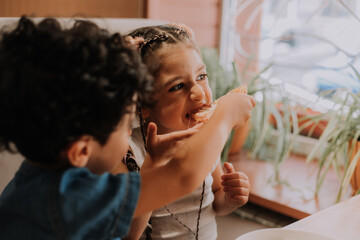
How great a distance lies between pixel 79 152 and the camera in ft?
2.72

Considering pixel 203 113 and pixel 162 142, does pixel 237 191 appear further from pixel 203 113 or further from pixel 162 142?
pixel 162 142

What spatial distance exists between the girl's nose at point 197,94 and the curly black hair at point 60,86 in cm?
39

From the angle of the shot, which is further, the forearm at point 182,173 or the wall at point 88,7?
the wall at point 88,7

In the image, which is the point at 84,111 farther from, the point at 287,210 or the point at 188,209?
the point at 287,210

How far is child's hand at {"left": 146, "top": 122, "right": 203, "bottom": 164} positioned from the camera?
97cm

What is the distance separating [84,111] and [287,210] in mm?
1748

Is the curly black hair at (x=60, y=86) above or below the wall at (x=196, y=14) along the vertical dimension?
above

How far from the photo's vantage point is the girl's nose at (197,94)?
1213mm

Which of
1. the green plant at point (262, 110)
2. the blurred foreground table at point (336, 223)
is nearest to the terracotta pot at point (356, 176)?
the green plant at point (262, 110)

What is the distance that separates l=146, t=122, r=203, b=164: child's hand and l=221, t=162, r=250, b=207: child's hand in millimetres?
346

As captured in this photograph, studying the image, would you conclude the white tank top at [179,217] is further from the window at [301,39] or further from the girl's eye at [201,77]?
the window at [301,39]

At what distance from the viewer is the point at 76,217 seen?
782mm

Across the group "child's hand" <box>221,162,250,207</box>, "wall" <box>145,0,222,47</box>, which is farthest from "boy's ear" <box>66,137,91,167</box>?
"wall" <box>145,0,222,47</box>

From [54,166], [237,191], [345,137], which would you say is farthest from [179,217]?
[345,137]
